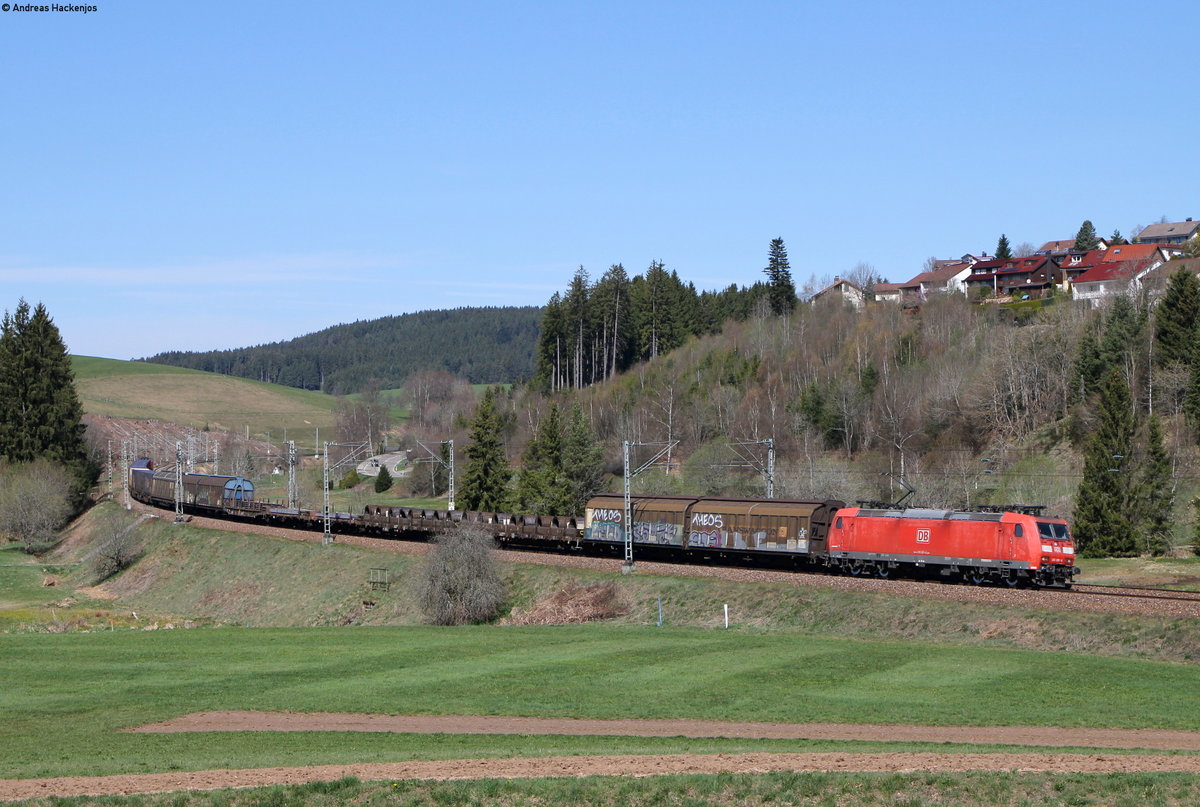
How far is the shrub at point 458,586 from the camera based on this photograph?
56438 millimetres

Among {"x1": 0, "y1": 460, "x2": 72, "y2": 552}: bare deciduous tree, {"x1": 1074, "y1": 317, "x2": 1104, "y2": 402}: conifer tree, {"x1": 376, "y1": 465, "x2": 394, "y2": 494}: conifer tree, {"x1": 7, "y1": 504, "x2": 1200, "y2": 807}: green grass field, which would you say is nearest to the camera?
{"x1": 7, "y1": 504, "x2": 1200, "y2": 807}: green grass field

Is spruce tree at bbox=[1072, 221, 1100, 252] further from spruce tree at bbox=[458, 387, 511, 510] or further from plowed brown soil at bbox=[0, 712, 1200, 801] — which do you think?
plowed brown soil at bbox=[0, 712, 1200, 801]

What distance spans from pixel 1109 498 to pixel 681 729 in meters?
53.8

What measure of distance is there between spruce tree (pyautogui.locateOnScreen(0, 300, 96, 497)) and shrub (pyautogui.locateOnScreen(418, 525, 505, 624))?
80.5 meters

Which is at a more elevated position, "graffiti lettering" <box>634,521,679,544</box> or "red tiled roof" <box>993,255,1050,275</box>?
"red tiled roof" <box>993,255,1050,275</box>

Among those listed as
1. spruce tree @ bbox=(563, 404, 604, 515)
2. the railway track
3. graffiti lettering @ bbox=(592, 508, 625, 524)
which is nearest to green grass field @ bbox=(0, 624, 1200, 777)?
the railway track

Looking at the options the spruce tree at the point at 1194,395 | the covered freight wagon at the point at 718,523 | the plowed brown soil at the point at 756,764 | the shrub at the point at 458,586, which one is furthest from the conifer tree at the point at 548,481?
the plowed brown soil at the point at 756,764

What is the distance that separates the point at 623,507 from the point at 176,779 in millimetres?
44498

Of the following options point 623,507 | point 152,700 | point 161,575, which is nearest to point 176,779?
point 152,700

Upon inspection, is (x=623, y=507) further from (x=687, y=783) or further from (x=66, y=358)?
(x=66, y=358)

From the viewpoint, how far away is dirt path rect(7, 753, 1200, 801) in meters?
21.0

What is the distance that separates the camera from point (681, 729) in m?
28.0

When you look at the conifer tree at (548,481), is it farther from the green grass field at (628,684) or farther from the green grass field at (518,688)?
the green grass field at (518,688)

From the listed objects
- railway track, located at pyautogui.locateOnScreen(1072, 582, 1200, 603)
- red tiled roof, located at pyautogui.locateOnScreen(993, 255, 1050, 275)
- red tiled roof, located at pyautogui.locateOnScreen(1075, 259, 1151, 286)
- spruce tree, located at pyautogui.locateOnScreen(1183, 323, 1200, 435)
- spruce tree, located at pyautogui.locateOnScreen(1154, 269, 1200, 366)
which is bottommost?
railway track, located at pyautogui.locateOnScreen(1072, 582, 1200, 603)
